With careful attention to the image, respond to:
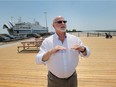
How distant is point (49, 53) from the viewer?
195 centimetres

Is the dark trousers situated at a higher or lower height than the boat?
higher

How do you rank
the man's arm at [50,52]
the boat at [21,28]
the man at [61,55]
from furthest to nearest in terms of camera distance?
the boat at [21,28] → the man at [61,55] → the man's arm at [50,52]

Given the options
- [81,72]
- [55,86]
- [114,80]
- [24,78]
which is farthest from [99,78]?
[55,86]

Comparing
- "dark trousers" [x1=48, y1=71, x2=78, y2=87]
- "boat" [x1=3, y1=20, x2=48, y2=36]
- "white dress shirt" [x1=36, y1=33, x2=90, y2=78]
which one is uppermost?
"white dress shirt" [x1=36, y1=33, x2=90, y2=78]

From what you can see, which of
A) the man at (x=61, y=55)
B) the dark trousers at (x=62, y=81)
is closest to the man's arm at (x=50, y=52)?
the man at (x=61, y=55)

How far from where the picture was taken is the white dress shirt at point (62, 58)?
79.9 inches

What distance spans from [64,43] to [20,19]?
5764 centimetres

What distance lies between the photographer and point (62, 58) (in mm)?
2031

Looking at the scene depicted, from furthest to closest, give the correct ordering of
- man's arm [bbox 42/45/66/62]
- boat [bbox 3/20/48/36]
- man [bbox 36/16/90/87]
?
boat [bbox 3/20/48/36] → man [bbox 36/16/90/87] → man's arm [bbox 42/45/66/62]

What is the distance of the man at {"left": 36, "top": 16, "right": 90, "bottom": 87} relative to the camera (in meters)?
2.02

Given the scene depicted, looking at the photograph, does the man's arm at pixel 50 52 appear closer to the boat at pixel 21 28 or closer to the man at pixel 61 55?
the man at pixel 61 55

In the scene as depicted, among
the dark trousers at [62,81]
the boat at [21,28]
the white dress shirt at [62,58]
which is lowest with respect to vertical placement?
the boat at [21,28]

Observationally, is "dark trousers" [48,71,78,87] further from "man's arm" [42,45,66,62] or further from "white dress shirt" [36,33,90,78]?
"man's arm" [42,45,66,62]

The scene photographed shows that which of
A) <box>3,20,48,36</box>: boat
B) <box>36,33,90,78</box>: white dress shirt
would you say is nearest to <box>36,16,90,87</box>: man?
<box>36,33,90,78</box>: white dress shirt
